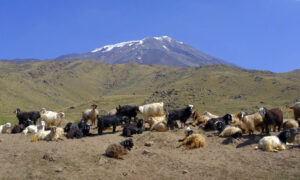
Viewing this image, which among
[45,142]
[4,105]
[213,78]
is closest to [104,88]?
[213,78]

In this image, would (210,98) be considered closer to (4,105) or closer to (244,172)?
(4,105)

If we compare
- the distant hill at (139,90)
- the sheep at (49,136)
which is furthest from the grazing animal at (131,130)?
the distant hill at (139,90)

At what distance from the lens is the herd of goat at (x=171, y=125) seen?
1247 cm

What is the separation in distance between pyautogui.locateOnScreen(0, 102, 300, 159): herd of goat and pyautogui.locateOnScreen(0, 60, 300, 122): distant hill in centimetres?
1351

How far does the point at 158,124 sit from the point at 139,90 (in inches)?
4667

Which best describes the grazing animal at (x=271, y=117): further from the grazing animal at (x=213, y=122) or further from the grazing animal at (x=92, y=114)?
the grazing animal at (x=92, y=114)

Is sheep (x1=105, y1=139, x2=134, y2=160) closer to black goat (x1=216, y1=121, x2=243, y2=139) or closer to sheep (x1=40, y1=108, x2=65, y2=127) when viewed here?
black goat (x1=216, y1=121, x2=243, y2=139)

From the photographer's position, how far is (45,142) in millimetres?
14625

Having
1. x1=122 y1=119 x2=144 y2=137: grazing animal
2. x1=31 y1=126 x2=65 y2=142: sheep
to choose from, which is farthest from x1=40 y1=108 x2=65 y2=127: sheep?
x1=122 y1=119 x2=144 y2=137: grazing animal

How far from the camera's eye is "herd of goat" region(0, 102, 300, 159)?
1247 cm

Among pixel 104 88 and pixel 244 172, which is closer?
pixel 244 172

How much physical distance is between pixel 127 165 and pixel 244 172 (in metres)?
4.52

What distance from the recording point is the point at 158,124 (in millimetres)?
17094

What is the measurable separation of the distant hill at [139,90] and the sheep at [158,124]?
1558 cm
